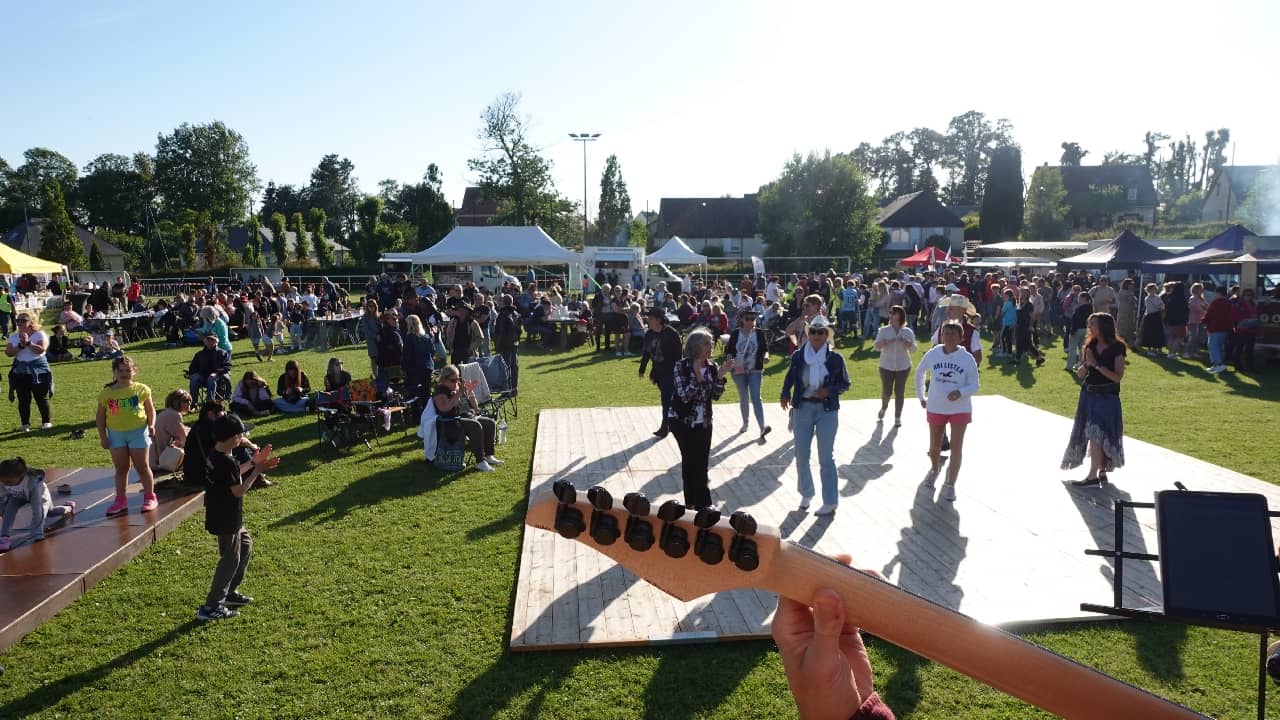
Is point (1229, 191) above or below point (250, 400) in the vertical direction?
above

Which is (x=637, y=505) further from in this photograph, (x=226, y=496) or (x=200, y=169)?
(x=200, y=169)

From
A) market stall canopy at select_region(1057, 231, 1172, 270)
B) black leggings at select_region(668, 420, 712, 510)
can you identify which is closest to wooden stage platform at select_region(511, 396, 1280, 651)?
black leggings at select_region(668, 420, 712, 510)

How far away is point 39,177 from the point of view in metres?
90.9

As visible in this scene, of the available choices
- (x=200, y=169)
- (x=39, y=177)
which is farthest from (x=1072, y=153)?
(x=39, y=177)

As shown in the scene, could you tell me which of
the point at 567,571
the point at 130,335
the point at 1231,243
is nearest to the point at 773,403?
the point at 567,571

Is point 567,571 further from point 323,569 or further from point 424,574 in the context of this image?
point 323,569

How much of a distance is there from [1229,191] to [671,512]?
73939 mm

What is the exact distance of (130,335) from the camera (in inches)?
957

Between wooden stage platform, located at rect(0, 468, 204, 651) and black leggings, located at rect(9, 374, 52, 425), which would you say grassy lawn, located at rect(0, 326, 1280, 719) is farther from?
black leggings, located at rect(9, 374, 52, 425)

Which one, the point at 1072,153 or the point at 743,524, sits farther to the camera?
the point at 1072,153

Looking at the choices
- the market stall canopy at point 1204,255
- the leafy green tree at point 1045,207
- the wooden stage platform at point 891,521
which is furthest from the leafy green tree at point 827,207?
the wooden stage platform at point 891,521

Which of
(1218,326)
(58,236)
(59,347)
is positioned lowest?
(59,347)

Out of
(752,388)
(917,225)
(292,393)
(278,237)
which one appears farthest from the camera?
(917,225)

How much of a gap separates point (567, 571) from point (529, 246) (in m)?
21.4
